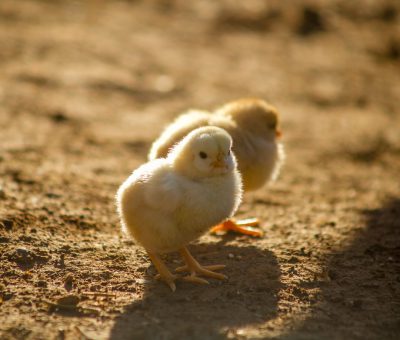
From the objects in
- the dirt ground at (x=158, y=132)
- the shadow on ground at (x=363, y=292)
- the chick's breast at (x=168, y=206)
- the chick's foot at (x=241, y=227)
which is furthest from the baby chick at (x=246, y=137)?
the shadow on ground at (x=363, y=292)

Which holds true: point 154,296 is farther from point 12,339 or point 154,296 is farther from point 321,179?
point 321,179

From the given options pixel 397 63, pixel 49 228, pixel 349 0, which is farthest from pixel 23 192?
pixel 349 0

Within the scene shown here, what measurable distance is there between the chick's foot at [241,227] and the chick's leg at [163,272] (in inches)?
32.7

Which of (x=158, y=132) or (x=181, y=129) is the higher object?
(x=181, y=129)

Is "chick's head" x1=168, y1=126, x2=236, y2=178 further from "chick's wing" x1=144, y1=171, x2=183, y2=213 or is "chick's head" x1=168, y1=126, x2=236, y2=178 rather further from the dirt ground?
the dirt ground

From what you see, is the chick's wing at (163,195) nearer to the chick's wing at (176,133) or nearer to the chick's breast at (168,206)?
the chick's breast at (168,206)

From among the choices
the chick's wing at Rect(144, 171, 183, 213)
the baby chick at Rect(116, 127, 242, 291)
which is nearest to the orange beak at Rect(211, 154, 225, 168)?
the baby chick at Rect(116, 127, 242, 291)

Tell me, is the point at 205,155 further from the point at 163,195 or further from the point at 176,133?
the point at 176,133

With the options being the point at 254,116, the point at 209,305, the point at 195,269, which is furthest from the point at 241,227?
the point at 209,305

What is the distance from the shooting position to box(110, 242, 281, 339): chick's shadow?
3.25m

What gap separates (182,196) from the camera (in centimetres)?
364

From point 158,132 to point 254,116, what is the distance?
2.04 metres

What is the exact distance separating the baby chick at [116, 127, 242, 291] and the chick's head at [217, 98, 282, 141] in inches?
46.2

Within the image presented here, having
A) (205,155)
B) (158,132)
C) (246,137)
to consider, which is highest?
(205,155)
